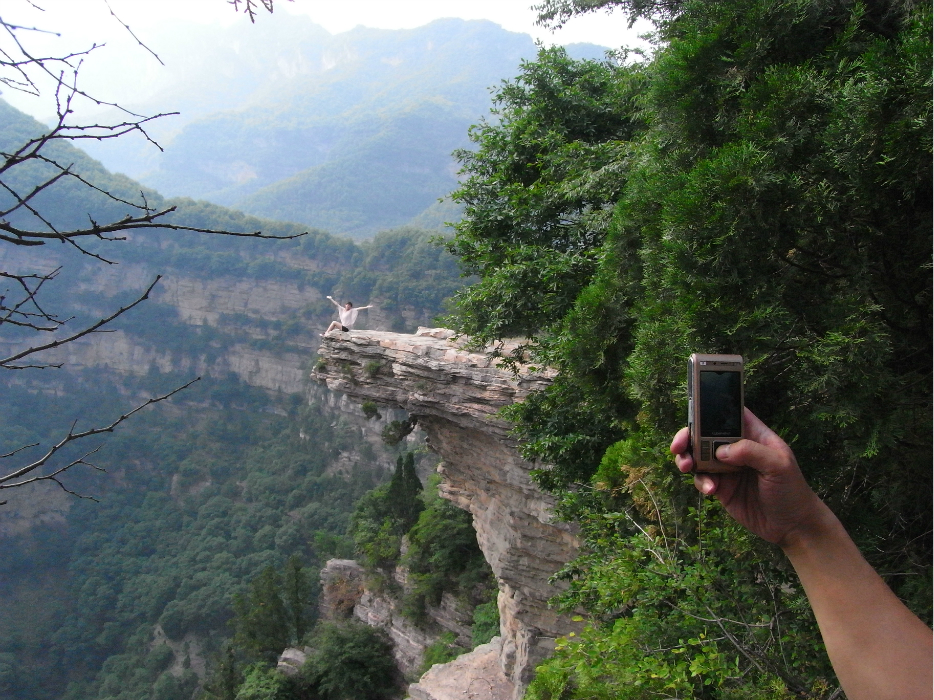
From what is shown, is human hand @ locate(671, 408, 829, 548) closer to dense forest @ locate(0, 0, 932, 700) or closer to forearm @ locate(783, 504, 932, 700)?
forearm @ locate(783, 504, 932, 700)

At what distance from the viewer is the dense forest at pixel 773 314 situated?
2.51 metres

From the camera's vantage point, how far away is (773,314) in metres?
2.70

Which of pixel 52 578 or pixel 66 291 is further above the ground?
pixel 66 291

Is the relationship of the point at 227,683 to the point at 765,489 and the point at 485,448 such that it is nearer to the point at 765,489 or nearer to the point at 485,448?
the point at 485,448

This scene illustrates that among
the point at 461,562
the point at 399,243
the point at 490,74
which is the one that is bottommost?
the point at 461,562

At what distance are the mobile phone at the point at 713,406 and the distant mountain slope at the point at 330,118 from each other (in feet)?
276

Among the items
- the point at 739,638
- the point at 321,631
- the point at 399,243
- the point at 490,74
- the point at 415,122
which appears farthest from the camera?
the point at 490,74

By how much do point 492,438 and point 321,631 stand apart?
13.2m

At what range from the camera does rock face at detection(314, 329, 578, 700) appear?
942 centimetres

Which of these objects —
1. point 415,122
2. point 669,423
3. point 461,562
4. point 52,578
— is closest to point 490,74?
point 415,122

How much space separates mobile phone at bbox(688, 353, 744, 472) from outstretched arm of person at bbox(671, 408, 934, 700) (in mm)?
29

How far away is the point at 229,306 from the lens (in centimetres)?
5972

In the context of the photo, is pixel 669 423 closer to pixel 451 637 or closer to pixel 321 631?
pixel 451 637

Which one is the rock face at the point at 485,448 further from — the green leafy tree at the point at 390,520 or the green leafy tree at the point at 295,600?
the green leafy tree at the point at 295,600
